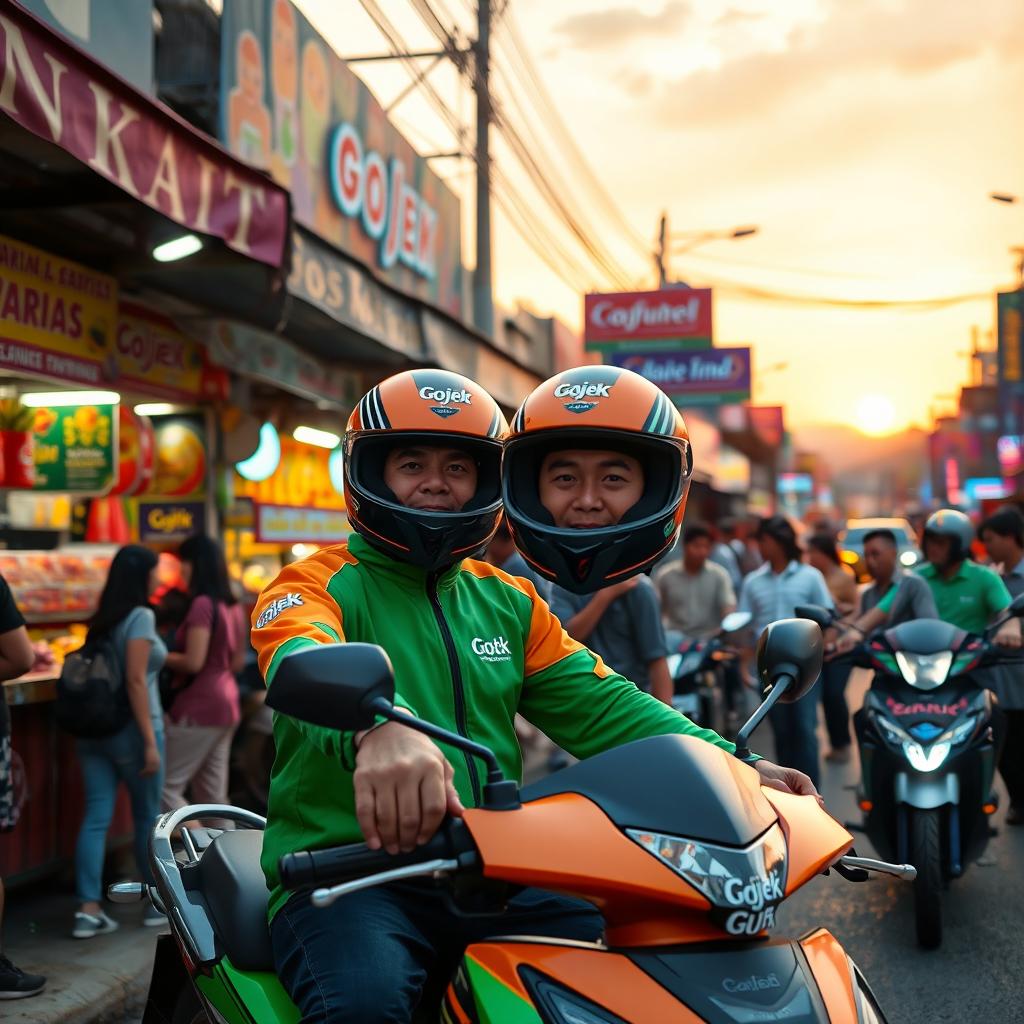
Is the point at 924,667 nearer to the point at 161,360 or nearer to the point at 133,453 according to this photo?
the point at 133,453

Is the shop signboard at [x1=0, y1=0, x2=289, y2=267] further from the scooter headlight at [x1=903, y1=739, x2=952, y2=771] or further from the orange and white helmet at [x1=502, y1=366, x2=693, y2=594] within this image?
the scooter headlight at [x1=903, y1=739, x2=952, y2=771]

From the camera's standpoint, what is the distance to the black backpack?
5.74 m

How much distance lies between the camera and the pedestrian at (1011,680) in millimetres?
7250

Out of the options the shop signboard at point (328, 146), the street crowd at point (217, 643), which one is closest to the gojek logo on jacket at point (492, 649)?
the street crowd at point (217, 643)

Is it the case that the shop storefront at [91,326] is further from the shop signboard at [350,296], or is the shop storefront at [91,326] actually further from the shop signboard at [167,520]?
the shop signboard at [350,296]

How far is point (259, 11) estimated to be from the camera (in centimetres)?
973

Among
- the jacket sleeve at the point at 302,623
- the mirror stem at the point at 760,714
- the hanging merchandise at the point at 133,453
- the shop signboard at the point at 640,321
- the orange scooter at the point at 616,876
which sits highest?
the shop signboard at the point at 640,321

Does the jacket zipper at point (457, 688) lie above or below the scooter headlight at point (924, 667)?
above

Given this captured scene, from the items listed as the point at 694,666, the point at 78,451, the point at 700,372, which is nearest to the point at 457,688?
the point at 694,666

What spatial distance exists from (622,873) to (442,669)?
829 mm

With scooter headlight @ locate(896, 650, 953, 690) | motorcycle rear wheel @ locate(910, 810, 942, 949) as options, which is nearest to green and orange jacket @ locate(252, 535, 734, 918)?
motorcycle rear wheel @ locate(910, 810, 942, 949)

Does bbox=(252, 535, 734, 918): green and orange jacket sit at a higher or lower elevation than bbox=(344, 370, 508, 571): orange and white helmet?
lower

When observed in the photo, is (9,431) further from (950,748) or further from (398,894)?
(398,894)

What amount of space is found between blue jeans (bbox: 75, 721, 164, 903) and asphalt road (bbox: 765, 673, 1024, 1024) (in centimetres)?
308
